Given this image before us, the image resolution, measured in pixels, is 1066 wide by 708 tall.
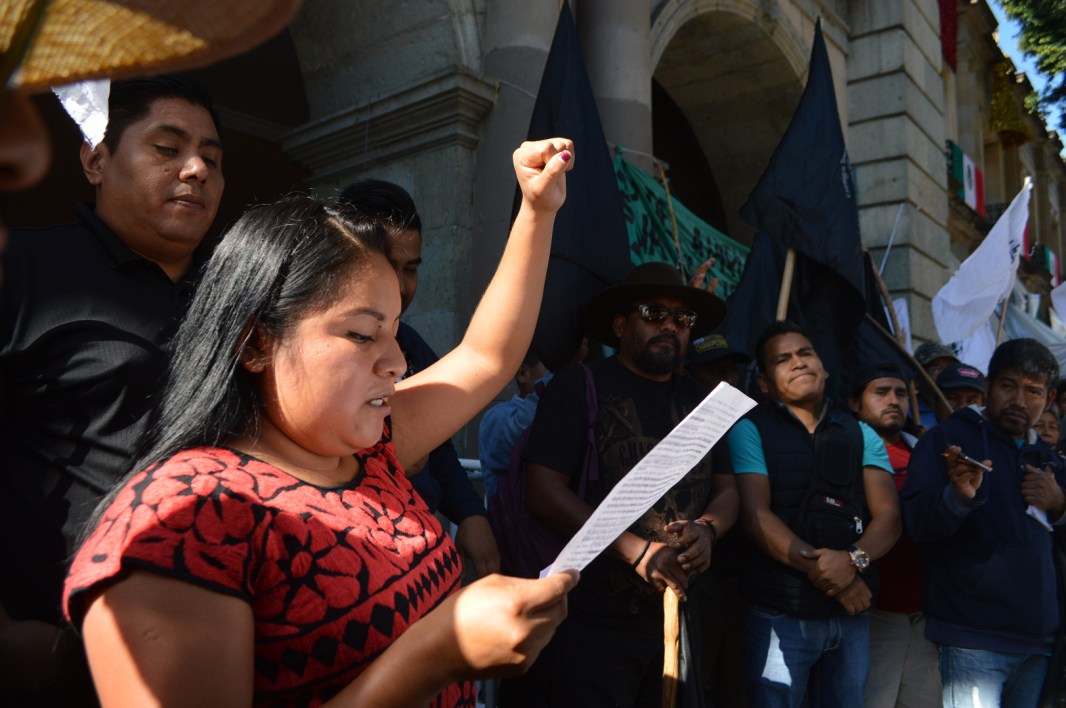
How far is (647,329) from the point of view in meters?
3.31

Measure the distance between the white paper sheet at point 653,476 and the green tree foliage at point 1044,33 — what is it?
6.36m

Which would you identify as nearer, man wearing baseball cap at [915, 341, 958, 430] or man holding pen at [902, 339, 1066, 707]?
man holding pen at [902, 339, 1066, 707]

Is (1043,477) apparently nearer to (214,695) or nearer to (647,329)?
(647,329)

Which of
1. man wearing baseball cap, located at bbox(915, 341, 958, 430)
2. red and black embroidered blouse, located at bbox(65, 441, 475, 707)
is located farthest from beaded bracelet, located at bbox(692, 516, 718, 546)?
man wearing baseball cap, located at bbox(915, 341, 958, 430)

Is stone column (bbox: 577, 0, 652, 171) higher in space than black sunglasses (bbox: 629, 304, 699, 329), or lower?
higher

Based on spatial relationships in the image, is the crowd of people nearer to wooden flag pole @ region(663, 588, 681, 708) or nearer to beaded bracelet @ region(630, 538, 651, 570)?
beaded bracelet @ region(630, 538, 651, 570)

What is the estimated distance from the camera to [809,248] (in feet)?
15.5

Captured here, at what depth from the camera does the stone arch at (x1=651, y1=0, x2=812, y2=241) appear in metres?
8.53

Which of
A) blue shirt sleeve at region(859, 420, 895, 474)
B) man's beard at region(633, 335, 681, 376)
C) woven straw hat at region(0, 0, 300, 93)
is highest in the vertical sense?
woven straw hat at region(0, 0, 300, 93)

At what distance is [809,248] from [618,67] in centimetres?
217

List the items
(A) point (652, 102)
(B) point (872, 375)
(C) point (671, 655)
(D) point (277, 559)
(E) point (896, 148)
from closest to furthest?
(D) point (277, 559) → (C) point (671, 655) → (B) point (872, 375) → (A) point (652, 102) → (E) point (896, 148)

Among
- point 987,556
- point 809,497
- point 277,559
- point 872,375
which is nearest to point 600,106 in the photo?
point 872,375

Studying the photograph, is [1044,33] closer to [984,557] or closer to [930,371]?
[930,371]

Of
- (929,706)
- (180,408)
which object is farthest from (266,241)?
(929,706)
